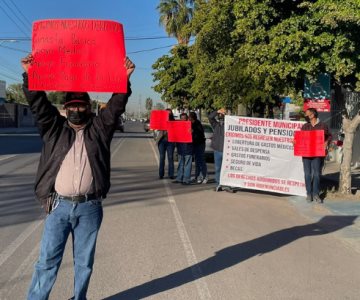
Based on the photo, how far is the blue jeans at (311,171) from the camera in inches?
409

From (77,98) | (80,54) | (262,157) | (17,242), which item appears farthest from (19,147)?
(77,98)

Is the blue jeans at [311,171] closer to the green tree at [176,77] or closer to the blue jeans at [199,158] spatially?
the blue jeans at [199,158]

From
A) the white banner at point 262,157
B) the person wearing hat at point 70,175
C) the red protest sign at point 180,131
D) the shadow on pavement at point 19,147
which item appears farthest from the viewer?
the shadow on pavement at point 19,147

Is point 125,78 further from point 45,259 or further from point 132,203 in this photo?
point 132,203

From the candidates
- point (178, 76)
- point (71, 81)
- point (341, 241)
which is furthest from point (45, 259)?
point (178, 76)

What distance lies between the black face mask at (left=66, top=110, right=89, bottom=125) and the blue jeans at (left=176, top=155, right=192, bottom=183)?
355 inches

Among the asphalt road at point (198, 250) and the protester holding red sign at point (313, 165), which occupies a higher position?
the protester holding red sign at point (313, 165)

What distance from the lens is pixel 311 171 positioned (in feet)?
34.6

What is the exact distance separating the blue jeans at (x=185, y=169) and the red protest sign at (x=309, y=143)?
10.4ft

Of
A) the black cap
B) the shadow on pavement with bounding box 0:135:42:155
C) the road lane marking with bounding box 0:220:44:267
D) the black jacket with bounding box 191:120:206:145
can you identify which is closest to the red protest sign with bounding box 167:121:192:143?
the black jacket with bounding box 191:120:206:145

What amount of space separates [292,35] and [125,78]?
5.87 metres

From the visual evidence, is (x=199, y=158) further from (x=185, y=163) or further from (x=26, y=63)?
(x=26, y=63)

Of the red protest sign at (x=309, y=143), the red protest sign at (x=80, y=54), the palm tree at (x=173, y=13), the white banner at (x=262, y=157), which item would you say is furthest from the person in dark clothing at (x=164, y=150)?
the palm tree at (x=173, y=13)

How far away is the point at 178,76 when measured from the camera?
33375 mm
